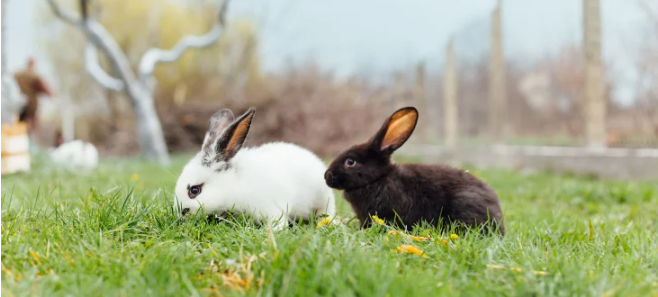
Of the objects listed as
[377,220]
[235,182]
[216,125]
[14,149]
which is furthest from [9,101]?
[377,220]

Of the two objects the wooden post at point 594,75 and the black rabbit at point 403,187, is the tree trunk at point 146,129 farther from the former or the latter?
the black rabbit at point 403,187

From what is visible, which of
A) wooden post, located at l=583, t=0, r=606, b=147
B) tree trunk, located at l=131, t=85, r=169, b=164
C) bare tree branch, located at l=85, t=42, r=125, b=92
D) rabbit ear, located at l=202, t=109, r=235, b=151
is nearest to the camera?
rabbit ear, located at l=202, t=109, r=235, b=151

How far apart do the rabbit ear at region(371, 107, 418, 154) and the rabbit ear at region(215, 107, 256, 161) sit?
2.37 feet

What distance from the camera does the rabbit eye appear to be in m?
2.82

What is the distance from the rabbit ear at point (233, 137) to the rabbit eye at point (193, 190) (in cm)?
20

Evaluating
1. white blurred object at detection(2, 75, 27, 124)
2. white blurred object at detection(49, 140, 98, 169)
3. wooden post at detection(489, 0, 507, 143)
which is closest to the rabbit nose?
white blurred object at detection(49, 140, 98, 169)

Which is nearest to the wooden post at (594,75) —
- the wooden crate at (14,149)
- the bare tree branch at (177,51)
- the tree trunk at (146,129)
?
the bare tree branch at (177,51)

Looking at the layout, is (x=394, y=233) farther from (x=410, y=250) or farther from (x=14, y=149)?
(x=14, y=149)

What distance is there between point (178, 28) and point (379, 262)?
2366cm

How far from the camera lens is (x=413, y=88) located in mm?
14555

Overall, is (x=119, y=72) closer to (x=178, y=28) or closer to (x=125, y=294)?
(x=125, y=294)

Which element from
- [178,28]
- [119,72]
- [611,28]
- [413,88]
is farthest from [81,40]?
[611,28]

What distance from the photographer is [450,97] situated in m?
13.0

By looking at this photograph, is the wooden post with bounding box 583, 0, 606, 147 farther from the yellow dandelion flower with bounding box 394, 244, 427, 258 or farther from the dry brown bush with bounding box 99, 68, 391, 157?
the yellow dandelion flower with bounding box 394, 244, 427, 258
